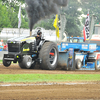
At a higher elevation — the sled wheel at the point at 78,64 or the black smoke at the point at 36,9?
the black smoke at the point at 36,9

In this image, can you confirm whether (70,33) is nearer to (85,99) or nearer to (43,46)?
(43,46)

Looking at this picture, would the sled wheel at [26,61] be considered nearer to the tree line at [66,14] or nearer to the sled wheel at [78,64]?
the sled wheel at [78,64]

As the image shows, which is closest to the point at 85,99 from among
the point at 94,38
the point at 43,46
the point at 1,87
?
the point at 1,87

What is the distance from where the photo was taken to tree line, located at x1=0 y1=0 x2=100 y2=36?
49.2 meters

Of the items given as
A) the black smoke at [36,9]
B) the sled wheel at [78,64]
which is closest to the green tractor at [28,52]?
the black smoke at [36,9]

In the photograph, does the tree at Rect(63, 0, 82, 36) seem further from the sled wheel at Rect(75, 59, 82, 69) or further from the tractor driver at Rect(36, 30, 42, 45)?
the tractor driver at Rect(36, 30, 42, 45)

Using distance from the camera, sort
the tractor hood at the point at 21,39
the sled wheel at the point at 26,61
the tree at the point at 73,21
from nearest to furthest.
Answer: the sled wheel at the point at 26,61 < the tractor hood at the point at 21,39 < the tree at the point at 73,21

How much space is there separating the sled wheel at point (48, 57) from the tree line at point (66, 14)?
3008 centimetres

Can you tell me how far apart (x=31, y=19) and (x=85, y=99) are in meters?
7.99

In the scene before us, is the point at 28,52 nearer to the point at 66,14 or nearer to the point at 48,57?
the point at 48,57

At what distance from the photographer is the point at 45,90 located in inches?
284

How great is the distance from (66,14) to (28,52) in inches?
2357

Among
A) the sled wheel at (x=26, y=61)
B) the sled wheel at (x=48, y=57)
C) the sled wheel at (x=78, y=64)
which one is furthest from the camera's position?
the sled wheel at (x=78, y=64)

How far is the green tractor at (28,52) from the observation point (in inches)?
478
